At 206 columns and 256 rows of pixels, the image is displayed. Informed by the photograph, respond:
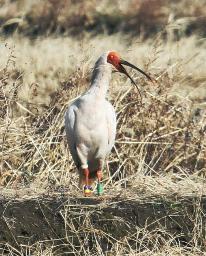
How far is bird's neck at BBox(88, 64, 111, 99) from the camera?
8.84 m

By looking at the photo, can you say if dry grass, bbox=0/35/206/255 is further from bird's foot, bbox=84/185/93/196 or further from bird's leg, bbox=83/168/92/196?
bird's foot, bbox=84/185/93/196

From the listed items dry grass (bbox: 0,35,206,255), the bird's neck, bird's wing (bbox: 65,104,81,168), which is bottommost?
dry grass (bbox: 0,35,206,255)

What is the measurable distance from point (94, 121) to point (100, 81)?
1.04ft

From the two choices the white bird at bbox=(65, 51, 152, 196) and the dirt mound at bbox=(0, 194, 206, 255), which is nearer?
the dirt mound at bbox=(0, 194, 206, 255)

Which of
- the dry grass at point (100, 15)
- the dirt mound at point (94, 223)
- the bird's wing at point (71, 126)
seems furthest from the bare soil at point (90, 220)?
the dry grass at point (100, 15)

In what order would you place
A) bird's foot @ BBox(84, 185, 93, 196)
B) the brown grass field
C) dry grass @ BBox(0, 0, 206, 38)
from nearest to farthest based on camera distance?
the brown grass field, bird's foot @ BBox(84, 185, 93, 196), dry grass @ BBox(0, 0, 206, 38)

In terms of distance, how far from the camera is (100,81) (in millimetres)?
8883

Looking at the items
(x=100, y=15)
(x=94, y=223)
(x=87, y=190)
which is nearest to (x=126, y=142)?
(x=87, y=190)

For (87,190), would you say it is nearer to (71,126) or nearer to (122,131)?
(71,126)

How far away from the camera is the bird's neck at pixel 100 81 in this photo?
884 cm

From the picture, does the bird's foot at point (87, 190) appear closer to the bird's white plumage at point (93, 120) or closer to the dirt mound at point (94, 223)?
the bird's white plumage at point (93, 120)

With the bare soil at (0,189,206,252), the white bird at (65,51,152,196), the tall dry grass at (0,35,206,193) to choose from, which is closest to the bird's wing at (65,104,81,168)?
the white bird at (65,51,152,196)

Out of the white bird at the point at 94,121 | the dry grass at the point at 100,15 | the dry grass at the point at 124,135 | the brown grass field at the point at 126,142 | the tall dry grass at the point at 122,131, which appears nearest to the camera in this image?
the brown grass field at the point at 126,142

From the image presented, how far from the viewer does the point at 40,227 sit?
299 inches
